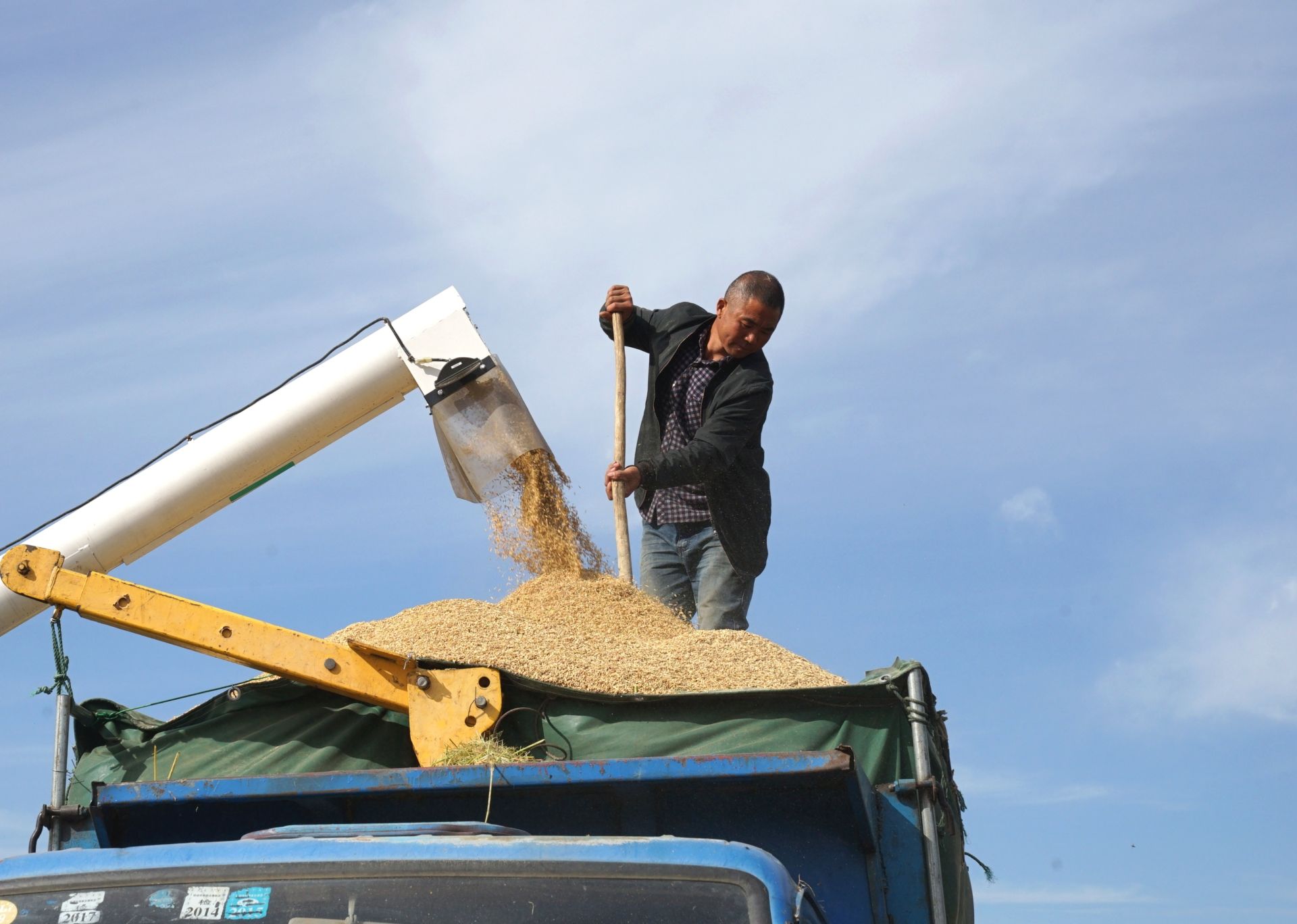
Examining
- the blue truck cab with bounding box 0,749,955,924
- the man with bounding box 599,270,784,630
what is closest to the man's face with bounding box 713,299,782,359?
the man with bounding box 599,270,784,630

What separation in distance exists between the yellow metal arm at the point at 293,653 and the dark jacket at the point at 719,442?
203cm

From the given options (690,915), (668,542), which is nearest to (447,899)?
(690,915)

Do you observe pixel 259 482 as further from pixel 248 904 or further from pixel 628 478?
Answer: pixel 248 904

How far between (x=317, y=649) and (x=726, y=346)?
9.31ft

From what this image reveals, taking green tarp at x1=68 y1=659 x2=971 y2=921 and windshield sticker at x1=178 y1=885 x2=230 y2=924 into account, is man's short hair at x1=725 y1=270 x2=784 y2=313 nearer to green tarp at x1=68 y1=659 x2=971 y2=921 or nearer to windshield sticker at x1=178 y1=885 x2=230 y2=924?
green tarp at x1=68 y1=659 x2=971 y2=921

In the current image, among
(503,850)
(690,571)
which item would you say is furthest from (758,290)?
(503,850)

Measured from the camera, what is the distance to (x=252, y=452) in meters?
5.40

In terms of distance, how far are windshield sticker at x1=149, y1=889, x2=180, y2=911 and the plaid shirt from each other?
12.0 ft

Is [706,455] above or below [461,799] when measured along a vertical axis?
above

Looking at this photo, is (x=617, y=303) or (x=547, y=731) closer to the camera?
(x=547, y=731)

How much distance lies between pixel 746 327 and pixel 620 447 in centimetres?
77

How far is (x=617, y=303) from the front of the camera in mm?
6230

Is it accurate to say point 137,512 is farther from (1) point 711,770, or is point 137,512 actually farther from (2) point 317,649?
(1) point 711,770

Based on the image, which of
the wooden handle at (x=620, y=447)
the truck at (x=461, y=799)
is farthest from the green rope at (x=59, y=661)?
the wooden handle at (x=620, y=447)
